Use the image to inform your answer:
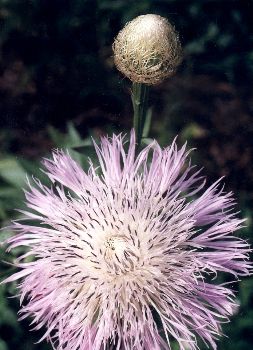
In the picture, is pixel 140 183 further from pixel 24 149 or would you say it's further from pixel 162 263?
pixel 24 149

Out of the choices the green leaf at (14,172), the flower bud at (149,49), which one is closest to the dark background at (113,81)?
the green leaf at (14,172)

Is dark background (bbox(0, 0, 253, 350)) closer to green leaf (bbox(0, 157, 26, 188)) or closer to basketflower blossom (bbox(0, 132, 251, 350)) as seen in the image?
green leaf (bbox(0, 157, 26, 188))

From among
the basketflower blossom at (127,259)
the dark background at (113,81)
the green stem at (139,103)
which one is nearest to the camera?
the basketflower blossom at (127,259)

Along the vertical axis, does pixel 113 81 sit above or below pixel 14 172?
above

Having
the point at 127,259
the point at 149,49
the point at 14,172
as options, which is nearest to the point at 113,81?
the point at 14,172

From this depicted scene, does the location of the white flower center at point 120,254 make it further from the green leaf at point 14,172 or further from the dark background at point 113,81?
the dark background at point 113,81

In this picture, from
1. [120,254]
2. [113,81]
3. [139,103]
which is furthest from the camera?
[113,81]

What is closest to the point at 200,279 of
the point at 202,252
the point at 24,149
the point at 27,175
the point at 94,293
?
the point at 202,252

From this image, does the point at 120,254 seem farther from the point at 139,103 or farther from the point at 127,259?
the point at 139,103
